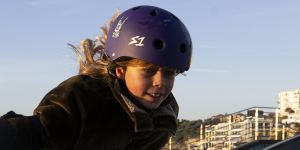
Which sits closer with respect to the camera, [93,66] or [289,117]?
[93,66]

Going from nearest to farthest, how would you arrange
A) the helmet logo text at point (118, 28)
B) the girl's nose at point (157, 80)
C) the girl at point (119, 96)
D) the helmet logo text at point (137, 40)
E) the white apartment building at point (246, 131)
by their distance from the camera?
1. the girl at point (119, 96)
2. the girl's nose at point (157, 80)
3. the helmet logo text at point (137, 40)
4. the helmet logo text at point (118, 28)
5. the white apartment building at point (246, 131)

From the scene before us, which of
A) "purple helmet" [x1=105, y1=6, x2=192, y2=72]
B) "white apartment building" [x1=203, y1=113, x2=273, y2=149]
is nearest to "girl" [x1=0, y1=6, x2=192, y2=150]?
"purple helmet" [x1=105, y1=6, x2=192, y2=72]

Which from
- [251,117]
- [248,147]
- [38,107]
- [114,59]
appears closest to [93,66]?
[114,59]

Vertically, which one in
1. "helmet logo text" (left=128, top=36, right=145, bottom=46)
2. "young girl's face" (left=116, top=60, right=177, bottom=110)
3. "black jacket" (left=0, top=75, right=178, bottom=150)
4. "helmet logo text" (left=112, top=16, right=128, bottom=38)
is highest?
"helmet logo text" (left=112, top=16, right=128, bottom=38)

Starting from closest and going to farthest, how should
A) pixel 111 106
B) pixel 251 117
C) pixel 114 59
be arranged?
1. pixel 111 106
2. pixel 114 59
3. pixel 251 117

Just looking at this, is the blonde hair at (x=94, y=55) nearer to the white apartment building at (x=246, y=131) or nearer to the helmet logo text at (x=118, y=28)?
the helmet logo text at (x=118, y=28)

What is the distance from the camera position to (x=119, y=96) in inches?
106

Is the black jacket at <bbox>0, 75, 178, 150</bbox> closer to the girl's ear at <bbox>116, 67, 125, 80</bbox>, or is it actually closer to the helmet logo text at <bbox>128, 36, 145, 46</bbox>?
the girl's ear at <bbox>116, 67, 125, 80</bbox>

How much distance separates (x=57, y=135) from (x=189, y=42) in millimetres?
850

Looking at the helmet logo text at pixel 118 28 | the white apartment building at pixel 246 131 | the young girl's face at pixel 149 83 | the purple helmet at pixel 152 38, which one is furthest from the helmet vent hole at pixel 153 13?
the white apartment building at pixel 246 131

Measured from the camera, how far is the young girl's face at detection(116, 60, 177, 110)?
264cm

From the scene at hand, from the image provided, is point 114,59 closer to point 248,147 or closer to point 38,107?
point 38,107

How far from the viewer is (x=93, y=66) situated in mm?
2967

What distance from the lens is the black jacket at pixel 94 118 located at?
2428 mm
